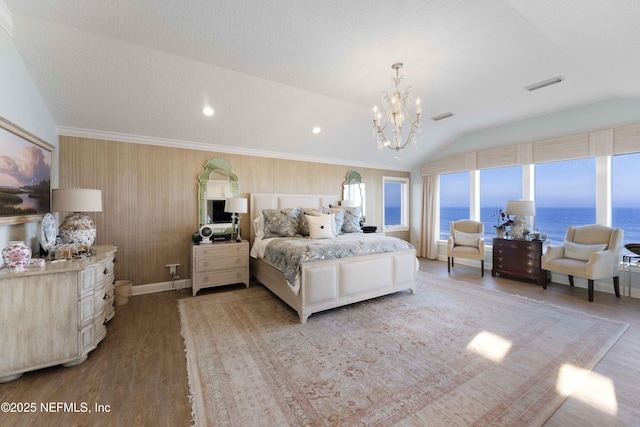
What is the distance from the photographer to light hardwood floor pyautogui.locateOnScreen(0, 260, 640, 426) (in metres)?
1.56

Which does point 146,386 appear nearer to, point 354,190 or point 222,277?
point 222,277

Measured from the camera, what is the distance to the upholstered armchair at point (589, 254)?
11.3 feet

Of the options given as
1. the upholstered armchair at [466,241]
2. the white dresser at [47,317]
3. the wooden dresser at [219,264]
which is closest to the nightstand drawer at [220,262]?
the wooden dresser at [219,264]

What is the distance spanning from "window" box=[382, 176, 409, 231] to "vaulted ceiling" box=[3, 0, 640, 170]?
267 centimetres

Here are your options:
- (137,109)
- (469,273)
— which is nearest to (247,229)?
(137,109)

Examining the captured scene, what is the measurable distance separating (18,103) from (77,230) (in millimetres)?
1303

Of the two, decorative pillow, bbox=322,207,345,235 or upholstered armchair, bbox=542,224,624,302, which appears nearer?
upholstered armchair, bbox=542,224,624,302

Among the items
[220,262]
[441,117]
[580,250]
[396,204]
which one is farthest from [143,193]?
[580,250]

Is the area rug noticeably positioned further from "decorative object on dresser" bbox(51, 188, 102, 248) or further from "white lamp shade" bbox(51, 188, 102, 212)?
"white lamp shade" bbox(51, 188, 102, 212)

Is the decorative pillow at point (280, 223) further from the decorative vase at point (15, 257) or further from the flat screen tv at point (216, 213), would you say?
the decorative vase at point (15, 257)

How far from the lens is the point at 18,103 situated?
241cm

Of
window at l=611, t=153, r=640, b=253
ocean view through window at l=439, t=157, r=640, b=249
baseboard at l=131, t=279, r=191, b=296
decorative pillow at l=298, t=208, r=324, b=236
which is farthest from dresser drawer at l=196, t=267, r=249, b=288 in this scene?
window at l=611, t=153, r=640, b=253

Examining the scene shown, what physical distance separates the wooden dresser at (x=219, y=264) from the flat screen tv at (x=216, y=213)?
531 mm

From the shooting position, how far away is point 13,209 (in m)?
2.21
